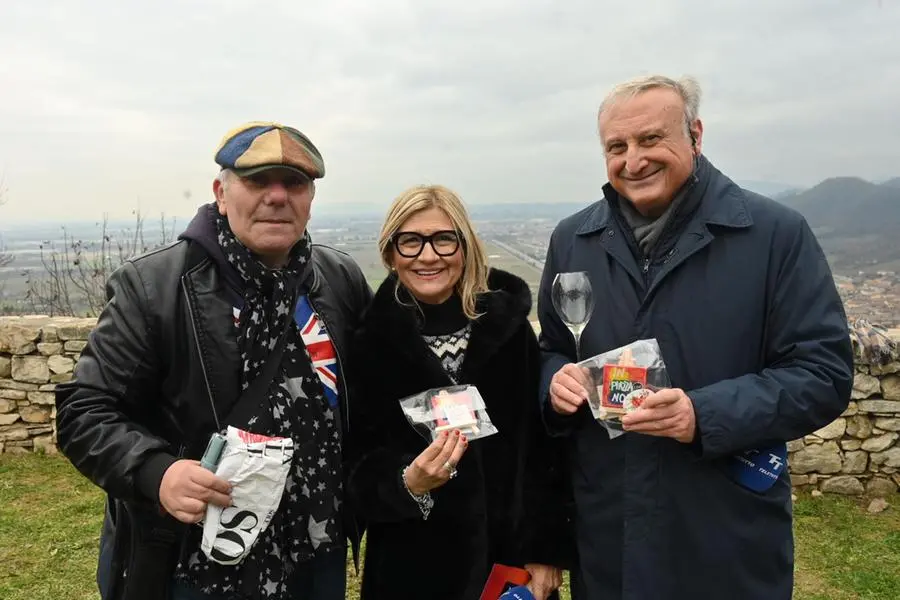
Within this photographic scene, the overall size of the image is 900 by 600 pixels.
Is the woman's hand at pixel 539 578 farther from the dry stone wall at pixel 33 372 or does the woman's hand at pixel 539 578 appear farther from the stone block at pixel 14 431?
the stone block at pixel 14 431

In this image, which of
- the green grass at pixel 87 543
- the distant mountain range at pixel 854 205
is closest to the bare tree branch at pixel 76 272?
the green grass at pixel 87 543

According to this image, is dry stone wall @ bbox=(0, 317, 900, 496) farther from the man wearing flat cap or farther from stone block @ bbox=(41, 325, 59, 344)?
the man wearing flat cap

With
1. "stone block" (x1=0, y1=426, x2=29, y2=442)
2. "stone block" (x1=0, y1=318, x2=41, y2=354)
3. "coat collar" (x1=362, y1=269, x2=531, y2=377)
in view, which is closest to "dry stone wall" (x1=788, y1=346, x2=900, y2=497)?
"coat collar" (x1=362, y1=269, x2=531, y2=377)

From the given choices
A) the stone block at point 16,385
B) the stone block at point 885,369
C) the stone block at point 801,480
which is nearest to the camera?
the stone block at point 885,369

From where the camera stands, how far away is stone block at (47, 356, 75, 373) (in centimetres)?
721

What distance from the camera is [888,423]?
6.20 metres

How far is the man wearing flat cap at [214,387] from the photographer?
2059 millimetres

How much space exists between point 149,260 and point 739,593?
2.28 m

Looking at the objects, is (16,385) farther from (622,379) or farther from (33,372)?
(622,379)

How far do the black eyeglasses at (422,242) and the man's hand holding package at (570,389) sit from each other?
25.4 inches

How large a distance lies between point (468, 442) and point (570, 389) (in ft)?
1.56

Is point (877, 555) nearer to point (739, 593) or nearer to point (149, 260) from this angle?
point (739, 593)

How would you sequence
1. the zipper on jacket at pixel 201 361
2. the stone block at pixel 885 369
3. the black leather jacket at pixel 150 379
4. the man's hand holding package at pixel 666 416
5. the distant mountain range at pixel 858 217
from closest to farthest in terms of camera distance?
1. the man's hand holding package at pixel 666 416
2. the black leather jacket at pixel 150 379
3. the zipper on jacket at pixel 201 361
4. the stone block at pixel 885 369
5. the distant mountain range at pixel 858 217

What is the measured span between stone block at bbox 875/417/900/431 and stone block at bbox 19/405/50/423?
8750mm
